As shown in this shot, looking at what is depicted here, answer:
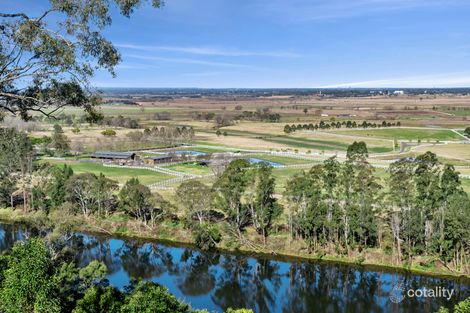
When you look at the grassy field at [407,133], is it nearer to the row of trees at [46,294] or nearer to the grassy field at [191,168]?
the grassy field at [191,168]

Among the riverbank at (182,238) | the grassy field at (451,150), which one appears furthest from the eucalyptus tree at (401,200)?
the grassy field at (451,150)

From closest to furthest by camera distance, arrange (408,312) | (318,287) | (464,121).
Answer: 1. (408,312)
2. (318,287)
3. (464,121)

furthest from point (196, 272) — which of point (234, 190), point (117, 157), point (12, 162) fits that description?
point (117, 157)

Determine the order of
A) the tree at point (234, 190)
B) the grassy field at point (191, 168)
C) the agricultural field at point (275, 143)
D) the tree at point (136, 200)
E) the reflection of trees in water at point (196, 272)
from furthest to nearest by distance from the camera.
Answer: the agricultural field at point (275, 143) < the grassy field at point (191, 168) < the tree at point (136, 200) < the tree at point (234, 190) < the reflection of trees in water at point (196, 272)

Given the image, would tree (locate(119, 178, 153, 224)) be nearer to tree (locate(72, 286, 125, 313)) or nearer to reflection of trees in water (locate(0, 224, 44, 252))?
reflection of trees in water (locate(0, 224, 44, 252))

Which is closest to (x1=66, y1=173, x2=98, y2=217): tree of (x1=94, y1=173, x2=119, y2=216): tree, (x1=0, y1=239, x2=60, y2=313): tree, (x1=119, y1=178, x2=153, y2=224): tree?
(x1=94, y1=173, x2=119, y2=216): tree

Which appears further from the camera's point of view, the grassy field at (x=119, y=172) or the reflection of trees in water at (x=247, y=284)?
the grassy field at (x=119, y=172)

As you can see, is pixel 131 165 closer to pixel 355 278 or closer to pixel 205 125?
pixel 355 278

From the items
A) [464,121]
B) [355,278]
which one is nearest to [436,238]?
[355,278]
